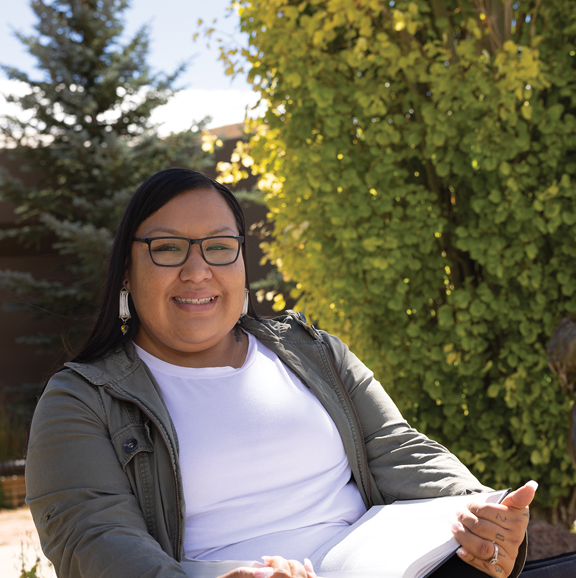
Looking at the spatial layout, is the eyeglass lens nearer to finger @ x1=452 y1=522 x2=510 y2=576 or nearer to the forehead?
the forehead

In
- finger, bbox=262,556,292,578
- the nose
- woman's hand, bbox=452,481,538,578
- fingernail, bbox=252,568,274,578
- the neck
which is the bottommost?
woman's hand, bbox=452,481,538,578

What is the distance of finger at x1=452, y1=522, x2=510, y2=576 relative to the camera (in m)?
1.37

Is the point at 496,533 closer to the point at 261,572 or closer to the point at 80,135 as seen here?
the point at 261,572

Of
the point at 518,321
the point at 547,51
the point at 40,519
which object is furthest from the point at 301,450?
the point at 547,51

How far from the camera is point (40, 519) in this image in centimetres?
131

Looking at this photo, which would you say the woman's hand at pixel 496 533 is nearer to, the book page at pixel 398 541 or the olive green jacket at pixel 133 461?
the book page at pixel 398 541

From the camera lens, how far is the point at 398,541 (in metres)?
1.41

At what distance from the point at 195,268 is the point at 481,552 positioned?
3.12 ft

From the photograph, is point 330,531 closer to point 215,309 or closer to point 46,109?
point 215,309

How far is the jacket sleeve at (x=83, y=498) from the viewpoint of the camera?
3.97ft

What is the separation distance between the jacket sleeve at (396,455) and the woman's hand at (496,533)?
155 millimetres

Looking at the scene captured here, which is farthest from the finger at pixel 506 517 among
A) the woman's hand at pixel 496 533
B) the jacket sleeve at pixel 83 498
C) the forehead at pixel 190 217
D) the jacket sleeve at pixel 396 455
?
the forehead at pixel 190 217

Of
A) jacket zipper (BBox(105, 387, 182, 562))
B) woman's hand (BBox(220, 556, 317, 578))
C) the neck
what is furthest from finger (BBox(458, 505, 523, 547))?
the neck

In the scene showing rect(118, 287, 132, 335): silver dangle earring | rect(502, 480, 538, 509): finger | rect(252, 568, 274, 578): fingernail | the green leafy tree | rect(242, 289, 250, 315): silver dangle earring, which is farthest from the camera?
the green leafy tree
